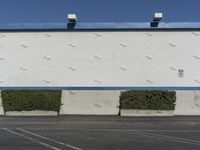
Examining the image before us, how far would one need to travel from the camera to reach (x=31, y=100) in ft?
A: 84.0

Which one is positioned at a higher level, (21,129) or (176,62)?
(176,62)

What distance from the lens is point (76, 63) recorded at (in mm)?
28031

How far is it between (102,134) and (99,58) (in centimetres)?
1190

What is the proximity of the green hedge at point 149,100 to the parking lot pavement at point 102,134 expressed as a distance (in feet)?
6.57

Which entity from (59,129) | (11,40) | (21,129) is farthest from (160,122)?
(11,40)

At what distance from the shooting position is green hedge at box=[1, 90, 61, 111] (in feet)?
83.8

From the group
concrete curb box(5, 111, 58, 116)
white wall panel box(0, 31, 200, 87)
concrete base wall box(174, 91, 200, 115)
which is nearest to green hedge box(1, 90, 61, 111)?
concrete curb box(5, 111, 58, 116)

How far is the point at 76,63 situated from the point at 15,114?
5.21 meters

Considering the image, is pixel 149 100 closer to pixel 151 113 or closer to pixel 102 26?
pixel 151 113

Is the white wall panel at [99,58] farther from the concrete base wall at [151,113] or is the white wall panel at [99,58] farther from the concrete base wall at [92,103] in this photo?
the concrete base wall at [151,113]

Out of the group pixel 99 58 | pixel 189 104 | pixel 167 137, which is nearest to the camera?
pixel 167 137

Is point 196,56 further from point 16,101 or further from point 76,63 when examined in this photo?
point 16,101

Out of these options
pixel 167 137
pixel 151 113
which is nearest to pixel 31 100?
pixel 151 113

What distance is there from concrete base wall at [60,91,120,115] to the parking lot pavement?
10.1 feet
